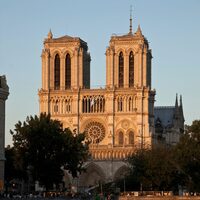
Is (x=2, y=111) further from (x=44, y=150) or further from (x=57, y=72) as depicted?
(x=57, y=72)

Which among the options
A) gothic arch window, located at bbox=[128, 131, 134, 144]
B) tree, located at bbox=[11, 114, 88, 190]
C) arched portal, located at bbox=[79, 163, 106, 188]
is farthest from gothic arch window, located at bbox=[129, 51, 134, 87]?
tree, located at bbox=[11, 114, 88, 190]

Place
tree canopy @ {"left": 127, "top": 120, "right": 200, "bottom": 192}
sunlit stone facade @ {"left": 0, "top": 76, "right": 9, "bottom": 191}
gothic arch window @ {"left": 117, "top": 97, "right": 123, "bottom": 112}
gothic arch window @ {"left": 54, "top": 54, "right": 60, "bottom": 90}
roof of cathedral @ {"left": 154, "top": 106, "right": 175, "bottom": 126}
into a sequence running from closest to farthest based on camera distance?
1. sunlit stone facade @ {"left": 0, "top": 76, "right": 9, "bottom": 191}
2. tree canopy @ {"left": 127, "top": 120, "right": 200, "bottom": 192}
3. gothic arch window @ {"left": 117, "top": 97, "right": 123, "bottom": 112}
4. gothic arch window @ {"left": 54, "top": 54, "right": 60, "bottom": 90}
5. roof of cathedral @ {"left": 154, "top": 106, "right": 175, "bottom": 126}

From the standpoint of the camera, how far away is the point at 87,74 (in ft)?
536

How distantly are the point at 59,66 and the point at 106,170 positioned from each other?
18.5 m

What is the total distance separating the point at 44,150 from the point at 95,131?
5808 centimetres

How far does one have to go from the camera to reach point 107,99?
512 feet

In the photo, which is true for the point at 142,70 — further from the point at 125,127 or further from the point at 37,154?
the point at 37,154

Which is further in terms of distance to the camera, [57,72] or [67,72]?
[57,72]

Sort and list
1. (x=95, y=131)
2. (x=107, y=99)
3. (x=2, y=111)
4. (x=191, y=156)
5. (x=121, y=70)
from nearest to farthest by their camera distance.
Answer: (x=2, y=111), (x=191, y=156), (x=107, y=99), (x=121, y=70), (x=95, y=131)

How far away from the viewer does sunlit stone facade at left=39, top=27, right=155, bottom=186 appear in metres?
155

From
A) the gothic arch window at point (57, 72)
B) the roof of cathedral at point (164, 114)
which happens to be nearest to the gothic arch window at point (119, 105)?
the gothic arch window at point (57, 72)

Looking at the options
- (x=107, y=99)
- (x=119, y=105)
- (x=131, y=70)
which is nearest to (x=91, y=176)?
(x=119, y=105)

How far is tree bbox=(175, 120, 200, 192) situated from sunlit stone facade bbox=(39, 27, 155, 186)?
49.3 meters

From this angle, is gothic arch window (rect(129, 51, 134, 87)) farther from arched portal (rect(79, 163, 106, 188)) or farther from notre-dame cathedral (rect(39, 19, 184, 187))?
arched portal (rect(79, 163, 106, 188))
